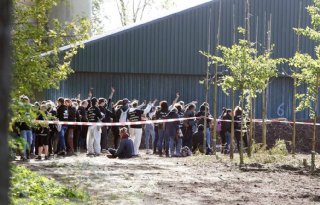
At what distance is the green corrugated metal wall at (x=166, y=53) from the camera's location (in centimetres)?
3172

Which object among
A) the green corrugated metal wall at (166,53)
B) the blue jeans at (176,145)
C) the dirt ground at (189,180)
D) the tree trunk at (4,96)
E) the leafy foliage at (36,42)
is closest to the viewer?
the tree trunk at (4,96)

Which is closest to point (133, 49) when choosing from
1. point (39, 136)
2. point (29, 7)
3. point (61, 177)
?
point (39, 136)

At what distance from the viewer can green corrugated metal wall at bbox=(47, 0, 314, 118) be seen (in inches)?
1249

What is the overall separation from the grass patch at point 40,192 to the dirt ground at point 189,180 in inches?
12.9

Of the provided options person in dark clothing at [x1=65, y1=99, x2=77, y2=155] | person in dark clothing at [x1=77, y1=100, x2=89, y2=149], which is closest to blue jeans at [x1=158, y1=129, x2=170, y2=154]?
person in dark clothing at [x1=77, y1=100, x2=89, y2=149]

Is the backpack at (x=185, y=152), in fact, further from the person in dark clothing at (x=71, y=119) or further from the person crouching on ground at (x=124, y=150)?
the person in dark clothing at (x=71, y=119)

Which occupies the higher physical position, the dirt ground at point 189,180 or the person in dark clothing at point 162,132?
the person in dark clothing at point 162,132

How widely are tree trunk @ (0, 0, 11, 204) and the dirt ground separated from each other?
820cm

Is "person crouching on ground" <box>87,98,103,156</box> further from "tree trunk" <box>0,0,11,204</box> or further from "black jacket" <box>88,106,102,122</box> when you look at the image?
"tree trunk" <box>0,0,11,204</box>

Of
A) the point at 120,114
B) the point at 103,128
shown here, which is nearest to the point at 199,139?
the point at 120,114

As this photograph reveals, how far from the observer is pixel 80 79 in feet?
104

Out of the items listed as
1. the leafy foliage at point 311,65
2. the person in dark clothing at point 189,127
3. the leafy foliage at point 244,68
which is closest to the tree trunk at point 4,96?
the leafy foliage at point 311,65

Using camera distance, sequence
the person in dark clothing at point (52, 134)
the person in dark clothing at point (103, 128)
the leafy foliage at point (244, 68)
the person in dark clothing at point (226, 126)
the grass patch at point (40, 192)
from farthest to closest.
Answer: the person in dark clothing at point (226, 126), the person in dark clothing at point (103, 128), the person in dark clothing at point (52, 134), the leafy foliage at point (244, 68), the grass patch at point (40, 192)

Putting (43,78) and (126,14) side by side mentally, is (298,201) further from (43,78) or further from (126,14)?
(126,14)
